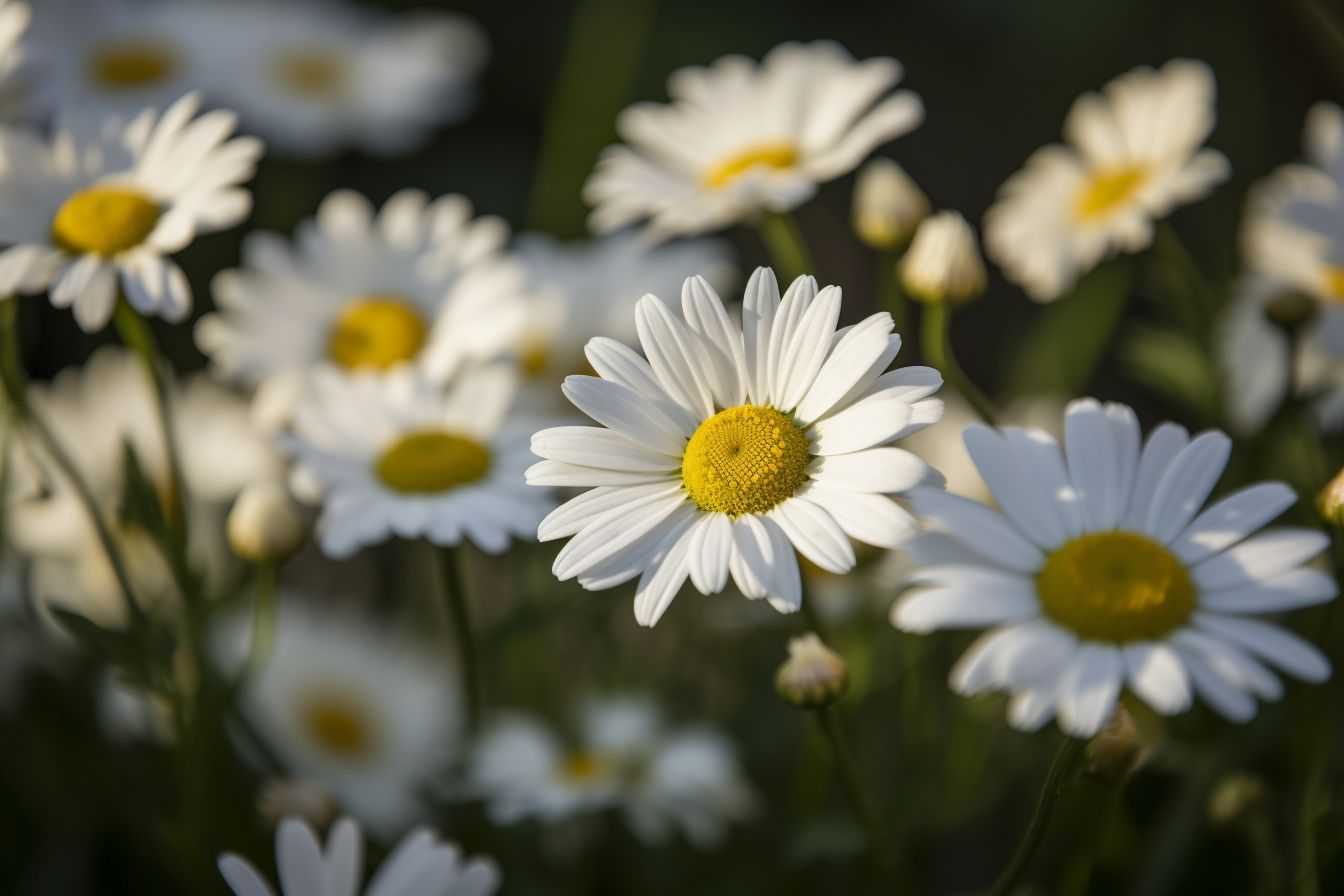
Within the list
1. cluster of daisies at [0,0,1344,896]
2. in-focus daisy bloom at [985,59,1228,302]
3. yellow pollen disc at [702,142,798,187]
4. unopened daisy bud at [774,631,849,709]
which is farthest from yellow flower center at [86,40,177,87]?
unopened daisy bud at [774,631,849,709]

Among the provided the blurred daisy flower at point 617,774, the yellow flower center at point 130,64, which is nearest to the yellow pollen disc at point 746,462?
the blurred daisy flower at point 617,774

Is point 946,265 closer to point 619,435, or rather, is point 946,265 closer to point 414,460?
point 619,435

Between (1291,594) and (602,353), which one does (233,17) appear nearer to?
(602,353)

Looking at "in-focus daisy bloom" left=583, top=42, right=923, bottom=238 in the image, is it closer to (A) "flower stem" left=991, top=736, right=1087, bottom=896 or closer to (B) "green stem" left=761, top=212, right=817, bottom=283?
(B) "green stem" left=761, top=212, right=817, bottom=283

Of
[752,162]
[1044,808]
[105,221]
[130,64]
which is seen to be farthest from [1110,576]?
[130,64]

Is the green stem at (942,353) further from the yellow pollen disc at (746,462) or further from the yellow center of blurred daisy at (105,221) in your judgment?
the yellow center of blurred daisy at (105,221)

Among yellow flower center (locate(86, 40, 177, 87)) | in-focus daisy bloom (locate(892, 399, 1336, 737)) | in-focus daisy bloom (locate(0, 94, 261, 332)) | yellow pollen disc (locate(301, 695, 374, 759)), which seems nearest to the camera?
in-focus daisy bloom (locate(892, 399, 1336, 737))
